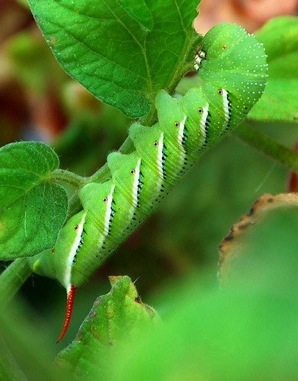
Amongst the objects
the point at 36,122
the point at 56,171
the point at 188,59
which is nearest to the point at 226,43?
the point at 188,59

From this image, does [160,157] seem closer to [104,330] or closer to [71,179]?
[71,179]

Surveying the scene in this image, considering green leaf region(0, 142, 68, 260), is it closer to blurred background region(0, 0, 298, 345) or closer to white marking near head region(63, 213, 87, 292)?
white marking near head region(63, 213, 87, 292)

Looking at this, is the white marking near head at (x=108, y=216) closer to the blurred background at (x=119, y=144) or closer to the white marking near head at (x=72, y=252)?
the white marking near head at (x=72, y=252)

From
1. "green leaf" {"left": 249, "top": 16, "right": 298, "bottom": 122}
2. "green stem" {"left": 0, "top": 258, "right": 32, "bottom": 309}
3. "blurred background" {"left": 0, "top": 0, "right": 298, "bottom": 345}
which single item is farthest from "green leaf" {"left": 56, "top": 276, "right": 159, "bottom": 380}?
"blurred background" {"left": 0, "top": 0, "right": 298, "bottom": 345}

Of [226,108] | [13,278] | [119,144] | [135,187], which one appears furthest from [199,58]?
[119,144]

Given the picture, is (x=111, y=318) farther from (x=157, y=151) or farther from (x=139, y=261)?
(x=139, y=261)

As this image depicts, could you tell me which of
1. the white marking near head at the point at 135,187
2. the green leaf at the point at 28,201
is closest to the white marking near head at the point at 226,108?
the white marking near head at the point at 135,187
